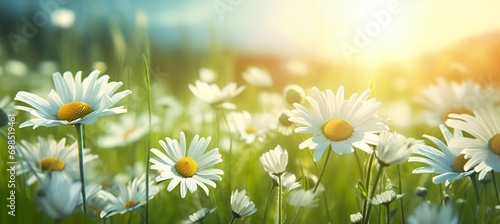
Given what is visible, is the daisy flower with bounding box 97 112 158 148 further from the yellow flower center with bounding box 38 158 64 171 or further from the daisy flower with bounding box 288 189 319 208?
the daisy flower with bounding box 288 189 319 208

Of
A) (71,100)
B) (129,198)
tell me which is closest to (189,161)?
(129,198)

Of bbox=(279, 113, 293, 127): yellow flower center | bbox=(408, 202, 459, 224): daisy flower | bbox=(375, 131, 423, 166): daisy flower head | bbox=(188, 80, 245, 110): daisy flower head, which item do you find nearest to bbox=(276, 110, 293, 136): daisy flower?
bbox=(279, 113, 293, 127): yellow flower center

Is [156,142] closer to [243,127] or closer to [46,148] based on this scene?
[243,127]

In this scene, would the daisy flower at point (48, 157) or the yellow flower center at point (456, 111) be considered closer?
the daisy flower at point (48, 157)

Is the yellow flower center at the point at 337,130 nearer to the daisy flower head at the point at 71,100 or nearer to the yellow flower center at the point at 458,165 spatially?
Result: the yellow flower center at the point at 458,165

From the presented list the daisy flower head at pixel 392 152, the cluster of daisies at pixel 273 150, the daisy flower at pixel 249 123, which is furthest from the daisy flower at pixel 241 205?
the daisy flower at pixel 249 123

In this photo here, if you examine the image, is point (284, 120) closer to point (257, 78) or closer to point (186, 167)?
point (186, 167)
